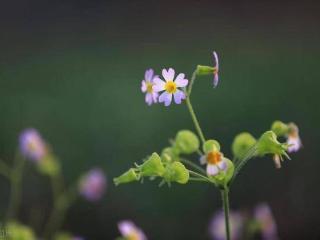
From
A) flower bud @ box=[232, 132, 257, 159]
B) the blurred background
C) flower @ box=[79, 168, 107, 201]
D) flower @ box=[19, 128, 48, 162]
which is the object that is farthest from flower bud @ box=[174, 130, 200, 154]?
the blurred background

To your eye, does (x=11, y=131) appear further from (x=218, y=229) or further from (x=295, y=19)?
(x=295, y=19)

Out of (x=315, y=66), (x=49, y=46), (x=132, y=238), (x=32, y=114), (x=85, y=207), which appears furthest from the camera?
(x=49, y=46)

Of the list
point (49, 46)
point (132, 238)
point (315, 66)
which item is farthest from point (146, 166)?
point (49, 46)

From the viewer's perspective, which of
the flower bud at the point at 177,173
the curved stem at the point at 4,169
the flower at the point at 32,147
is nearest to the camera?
the flower bud at the point at 177,173

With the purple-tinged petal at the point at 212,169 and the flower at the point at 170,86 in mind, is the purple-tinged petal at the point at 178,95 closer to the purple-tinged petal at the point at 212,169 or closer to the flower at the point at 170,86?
the flower at the point at 170,86

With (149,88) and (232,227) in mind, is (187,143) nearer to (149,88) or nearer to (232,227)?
(149,88)

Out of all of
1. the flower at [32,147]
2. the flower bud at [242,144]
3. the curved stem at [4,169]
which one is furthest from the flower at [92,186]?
the flower bud at [242,144]
